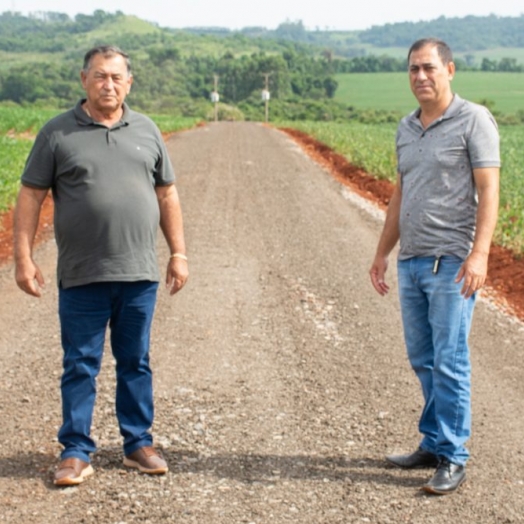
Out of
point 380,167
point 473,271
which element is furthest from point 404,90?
point 473,271

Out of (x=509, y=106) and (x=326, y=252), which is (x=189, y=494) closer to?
(x=326, y=252)

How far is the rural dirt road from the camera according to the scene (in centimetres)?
470

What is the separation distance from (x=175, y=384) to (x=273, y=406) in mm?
797

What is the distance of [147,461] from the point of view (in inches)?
199

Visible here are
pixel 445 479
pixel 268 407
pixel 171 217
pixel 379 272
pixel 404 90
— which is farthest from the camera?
pixel 404 90

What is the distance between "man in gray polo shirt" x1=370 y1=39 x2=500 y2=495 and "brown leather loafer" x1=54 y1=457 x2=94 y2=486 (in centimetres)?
176

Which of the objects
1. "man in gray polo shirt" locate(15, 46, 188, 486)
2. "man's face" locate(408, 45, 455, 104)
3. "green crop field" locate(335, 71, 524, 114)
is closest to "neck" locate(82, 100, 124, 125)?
"man in gray polo shirt" locate(15, 46, 188, 486)

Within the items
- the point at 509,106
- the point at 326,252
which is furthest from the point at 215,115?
the point at 326,252

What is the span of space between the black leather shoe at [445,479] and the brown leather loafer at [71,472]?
5.72 ft

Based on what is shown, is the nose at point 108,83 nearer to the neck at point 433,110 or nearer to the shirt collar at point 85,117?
the shirt collar at point 85,117

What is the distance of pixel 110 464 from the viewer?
205 inches

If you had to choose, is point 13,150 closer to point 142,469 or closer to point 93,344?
point 93,344

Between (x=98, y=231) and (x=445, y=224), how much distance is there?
1741 millimetres

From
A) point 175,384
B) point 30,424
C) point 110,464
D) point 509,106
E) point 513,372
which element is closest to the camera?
point 110,464
